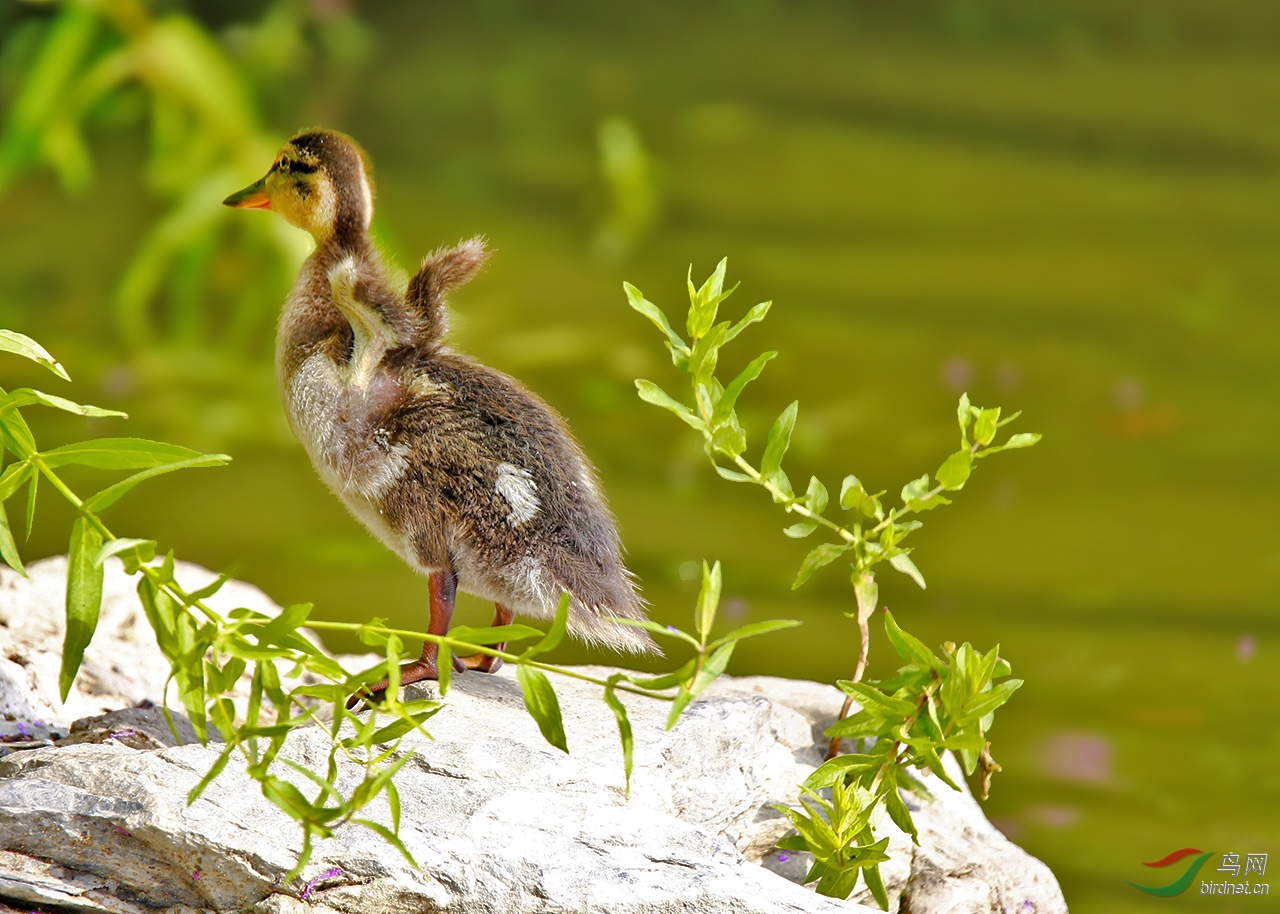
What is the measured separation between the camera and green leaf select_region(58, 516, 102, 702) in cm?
64

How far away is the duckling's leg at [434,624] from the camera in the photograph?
2.75 ft

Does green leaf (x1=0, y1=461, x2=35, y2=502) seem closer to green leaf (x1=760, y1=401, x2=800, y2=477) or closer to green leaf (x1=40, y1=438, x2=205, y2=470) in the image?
green leaf (x1=40, y1=438, x2=205, y2=470)

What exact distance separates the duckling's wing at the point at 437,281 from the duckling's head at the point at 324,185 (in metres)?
0.06

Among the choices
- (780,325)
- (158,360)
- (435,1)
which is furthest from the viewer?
(435,1)

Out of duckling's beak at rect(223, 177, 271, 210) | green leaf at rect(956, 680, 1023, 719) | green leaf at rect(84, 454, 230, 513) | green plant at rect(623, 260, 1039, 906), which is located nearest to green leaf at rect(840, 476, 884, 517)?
green plant at rect(623, 260, 1039, 906)

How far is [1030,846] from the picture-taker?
4.64 ft

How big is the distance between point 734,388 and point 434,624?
240 millimetres

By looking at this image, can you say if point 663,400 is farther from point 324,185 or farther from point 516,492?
point 324,185

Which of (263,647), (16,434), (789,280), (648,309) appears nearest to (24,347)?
(16,434)

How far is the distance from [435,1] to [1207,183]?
136 cm

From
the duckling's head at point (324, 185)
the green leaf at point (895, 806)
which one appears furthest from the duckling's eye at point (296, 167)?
the green leaf at point (895, 806)

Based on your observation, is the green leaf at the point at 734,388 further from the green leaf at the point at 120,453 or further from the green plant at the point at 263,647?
the green leaf at the point at 120,453

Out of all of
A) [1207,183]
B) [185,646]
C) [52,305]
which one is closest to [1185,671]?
[1207,183]

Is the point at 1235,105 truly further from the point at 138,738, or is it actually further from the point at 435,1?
the point at 138,738
